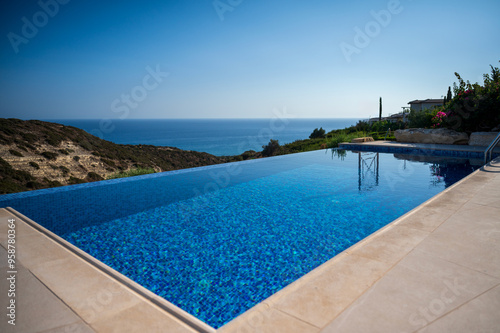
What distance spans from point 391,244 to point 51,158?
1380 cm

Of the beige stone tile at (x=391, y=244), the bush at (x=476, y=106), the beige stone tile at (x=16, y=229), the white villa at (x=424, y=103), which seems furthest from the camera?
the white villa at (x=424, y=103)

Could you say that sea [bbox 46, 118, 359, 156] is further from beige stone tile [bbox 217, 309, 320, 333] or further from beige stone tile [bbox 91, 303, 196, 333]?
beige stone tile [bbox 217, 309, 320, 333]

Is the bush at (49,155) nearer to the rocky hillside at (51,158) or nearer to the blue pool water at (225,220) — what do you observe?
the rocky hillside at (51,158)

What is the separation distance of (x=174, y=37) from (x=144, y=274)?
1481cm

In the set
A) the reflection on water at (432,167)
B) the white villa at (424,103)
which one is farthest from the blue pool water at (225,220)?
the white villa at (424,103)

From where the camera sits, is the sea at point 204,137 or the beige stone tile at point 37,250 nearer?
the beige stone tile at point 37,250

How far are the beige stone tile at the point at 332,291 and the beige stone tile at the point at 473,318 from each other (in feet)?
1.62

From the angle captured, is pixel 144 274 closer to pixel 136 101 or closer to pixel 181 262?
pixel 181 262

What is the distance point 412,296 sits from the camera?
6.35 feet

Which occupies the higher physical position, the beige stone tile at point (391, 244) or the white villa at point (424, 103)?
the white villa at point (424, 103)

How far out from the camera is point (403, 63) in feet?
48.3

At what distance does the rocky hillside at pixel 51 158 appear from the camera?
33.7 ft

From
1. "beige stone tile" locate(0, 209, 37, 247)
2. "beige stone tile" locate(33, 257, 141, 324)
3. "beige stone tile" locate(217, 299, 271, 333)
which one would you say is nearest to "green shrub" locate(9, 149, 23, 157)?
"beige stone tile" locate(0, 209, 37, 247)

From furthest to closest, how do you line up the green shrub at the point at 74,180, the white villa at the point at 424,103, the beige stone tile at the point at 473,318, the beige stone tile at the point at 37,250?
the white villa at the point at 424,103 < the green shrub at the point at 74,180 < the beige stone tile at the point at 37,250 < the beige stone tile at the point at 473,318
